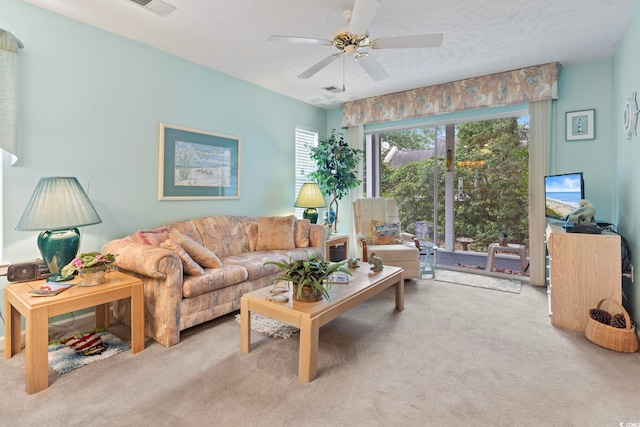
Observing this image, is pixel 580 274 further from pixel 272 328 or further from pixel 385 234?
pixel 272 328

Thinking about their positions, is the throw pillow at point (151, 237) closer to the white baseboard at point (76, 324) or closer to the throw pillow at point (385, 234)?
the white baseboard at point (76, 324)

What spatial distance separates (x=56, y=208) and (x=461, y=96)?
453 cm

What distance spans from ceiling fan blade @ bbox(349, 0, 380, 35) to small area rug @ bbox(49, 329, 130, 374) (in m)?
2.86

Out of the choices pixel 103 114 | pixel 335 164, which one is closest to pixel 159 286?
pixel 103 114

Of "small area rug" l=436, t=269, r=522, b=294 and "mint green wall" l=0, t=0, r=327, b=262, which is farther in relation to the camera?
"small area rug" l=436, t=269, r=522, b=294

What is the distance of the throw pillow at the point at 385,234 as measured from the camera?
4.37 m

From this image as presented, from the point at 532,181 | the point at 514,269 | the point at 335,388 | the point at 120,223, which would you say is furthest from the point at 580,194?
the point at 120,223

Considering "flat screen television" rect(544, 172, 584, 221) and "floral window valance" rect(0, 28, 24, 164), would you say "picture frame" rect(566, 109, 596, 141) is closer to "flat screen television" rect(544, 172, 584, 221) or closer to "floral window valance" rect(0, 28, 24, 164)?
"flat screen television" rect(544, 172, 584, 221)

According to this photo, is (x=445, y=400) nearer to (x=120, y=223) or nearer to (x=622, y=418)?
(x=622, y=418)

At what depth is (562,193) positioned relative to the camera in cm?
333

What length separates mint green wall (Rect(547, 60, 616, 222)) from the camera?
358 centimetres

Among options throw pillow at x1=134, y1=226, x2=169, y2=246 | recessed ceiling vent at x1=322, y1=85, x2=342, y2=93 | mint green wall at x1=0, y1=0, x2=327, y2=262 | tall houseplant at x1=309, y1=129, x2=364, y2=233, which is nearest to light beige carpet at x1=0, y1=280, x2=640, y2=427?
throw pillow at x1=134, y1=226, x2=169, y2=246

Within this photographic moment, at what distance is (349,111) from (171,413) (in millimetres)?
4716

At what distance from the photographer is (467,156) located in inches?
184
